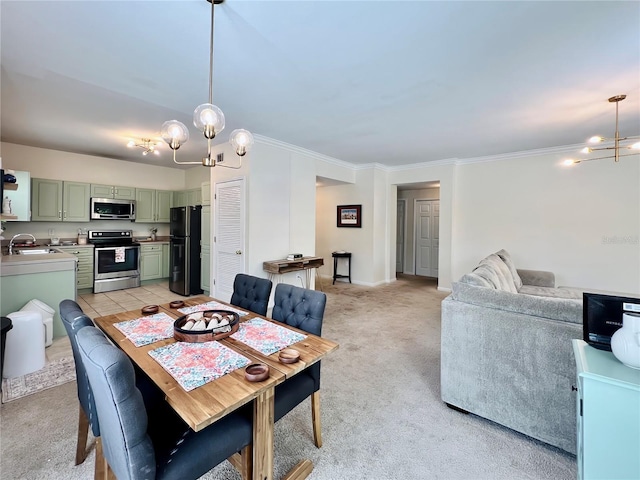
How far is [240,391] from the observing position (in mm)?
1101

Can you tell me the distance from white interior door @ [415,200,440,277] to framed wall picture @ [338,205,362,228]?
7.04 feet

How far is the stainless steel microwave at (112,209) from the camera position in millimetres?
5367

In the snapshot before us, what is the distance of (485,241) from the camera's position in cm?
544

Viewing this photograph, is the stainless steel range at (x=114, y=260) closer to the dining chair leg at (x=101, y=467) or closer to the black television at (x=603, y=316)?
the dining chair leg at (x=101, y=467)

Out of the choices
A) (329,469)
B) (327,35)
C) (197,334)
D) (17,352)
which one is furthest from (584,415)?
(17,352)

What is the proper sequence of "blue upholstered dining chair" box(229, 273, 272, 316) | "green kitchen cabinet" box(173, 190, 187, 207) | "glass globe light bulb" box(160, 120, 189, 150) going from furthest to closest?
"green kitchen cabinet" box(173, 190, 187, 207) < "blue upholstered dining chair" box(229, 273, 272, 316) < "glass globe light bulb" box(160, 120, 189, 150)

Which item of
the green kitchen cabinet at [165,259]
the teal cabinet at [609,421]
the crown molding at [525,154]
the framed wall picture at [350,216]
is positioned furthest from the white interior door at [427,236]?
the teal cabinet at [609,421]

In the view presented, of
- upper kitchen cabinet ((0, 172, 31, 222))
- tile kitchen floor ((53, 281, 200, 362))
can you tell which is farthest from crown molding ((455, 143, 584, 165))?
upper kitchen cabinet ((0, 172, 31, 222))

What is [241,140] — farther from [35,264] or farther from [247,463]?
[35,264]

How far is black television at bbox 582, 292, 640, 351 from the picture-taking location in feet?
4.20

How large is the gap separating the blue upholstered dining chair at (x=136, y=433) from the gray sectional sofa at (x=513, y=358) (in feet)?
5.00

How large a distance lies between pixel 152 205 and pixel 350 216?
429 cm

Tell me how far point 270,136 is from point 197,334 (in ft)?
11.0

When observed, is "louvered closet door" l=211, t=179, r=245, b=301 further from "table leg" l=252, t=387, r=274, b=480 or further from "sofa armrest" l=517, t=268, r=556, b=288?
"sofa armrest" l=517, t=268, r=556, b=288
